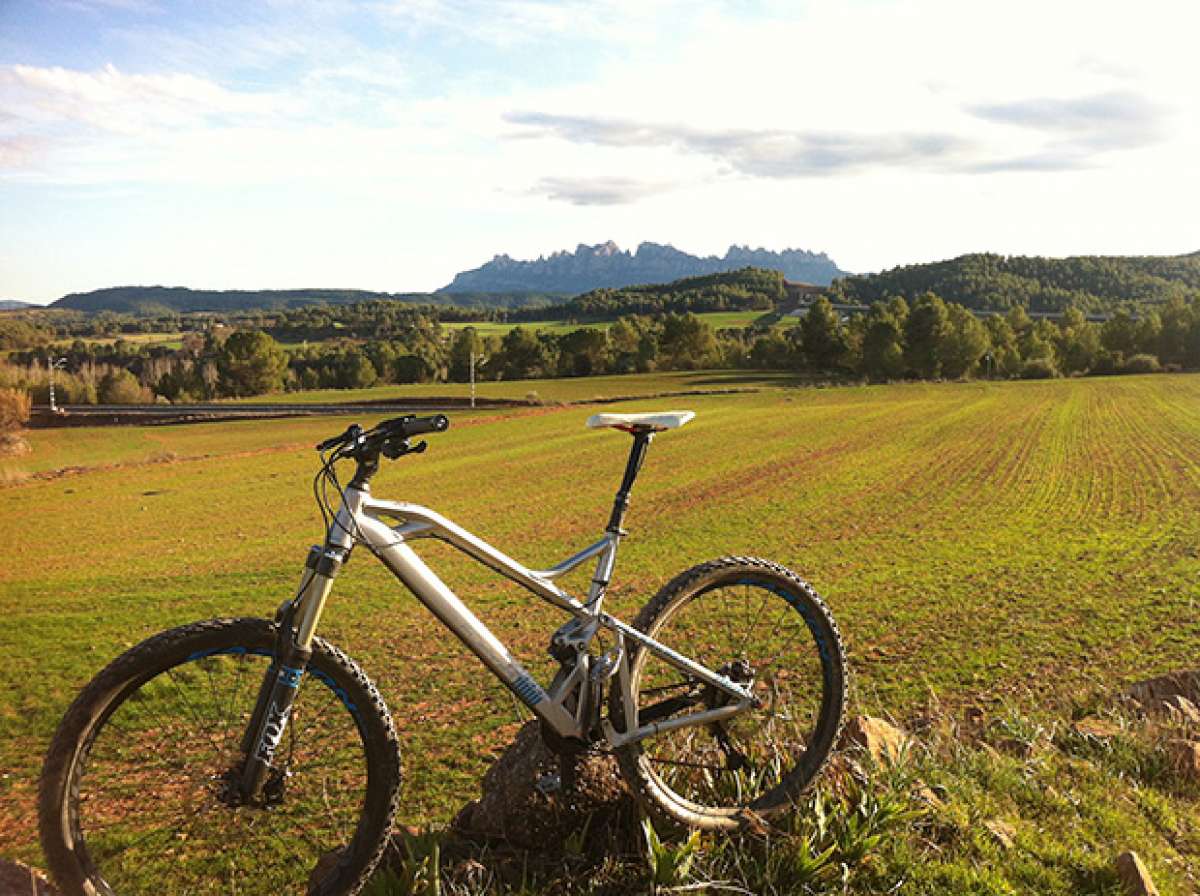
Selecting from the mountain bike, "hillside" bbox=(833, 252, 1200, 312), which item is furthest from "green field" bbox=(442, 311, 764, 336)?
the mountain bike

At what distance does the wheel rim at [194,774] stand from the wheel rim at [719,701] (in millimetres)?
1258

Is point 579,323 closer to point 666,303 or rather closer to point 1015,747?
point 666,303

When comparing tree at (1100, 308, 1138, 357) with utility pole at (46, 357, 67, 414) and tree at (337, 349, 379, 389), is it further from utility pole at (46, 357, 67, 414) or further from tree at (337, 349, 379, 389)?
utility pole at (46, 357, 67, 414)

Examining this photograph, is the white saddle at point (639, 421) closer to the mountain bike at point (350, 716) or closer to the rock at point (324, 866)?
the mountain bike at point (350, 716)

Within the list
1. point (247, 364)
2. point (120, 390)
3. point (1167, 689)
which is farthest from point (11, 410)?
point (1167, 689)

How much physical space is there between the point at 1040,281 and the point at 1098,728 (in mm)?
181837

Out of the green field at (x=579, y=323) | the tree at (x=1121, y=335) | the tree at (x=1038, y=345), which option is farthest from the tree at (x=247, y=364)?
the tree at (x=1121, y=335)

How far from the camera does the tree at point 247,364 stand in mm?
86500

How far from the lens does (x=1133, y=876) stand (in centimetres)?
318

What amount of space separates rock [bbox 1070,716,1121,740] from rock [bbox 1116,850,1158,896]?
180cm

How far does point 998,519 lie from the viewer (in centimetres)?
2172

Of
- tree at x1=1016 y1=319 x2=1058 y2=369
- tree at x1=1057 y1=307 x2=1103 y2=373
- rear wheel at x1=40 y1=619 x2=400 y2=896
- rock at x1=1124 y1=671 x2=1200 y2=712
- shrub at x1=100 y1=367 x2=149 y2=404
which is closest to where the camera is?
rear wheel at x1=40 y1=619 x2=400 y2=896

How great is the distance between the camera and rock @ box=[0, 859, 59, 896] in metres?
2.74

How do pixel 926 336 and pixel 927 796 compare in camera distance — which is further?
pixel 926 336
